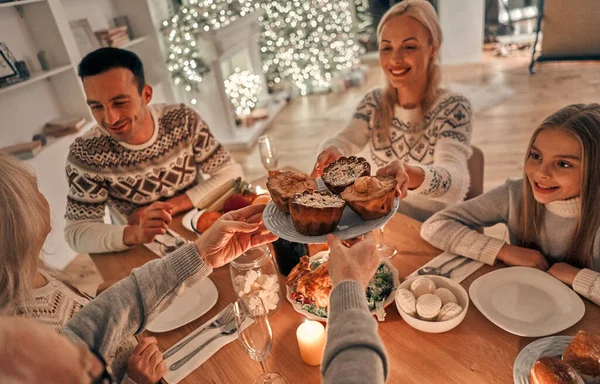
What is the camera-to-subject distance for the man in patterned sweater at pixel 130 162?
1572 mm

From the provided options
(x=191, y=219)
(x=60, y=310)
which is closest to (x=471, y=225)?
(x=191, y=219)

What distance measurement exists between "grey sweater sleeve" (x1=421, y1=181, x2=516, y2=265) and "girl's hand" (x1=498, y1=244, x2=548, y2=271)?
23mm

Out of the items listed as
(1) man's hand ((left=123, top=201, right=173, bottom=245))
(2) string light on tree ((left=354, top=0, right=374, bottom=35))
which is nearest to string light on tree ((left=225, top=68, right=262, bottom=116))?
(2) string light on tree ((left=354, top=0, right=374, bottom=35))

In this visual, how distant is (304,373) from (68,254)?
107 inches

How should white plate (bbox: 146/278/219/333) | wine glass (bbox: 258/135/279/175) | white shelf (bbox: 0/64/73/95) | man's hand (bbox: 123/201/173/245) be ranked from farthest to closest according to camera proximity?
1. white shelf (bbox: 0/64/73/95)
2. wine glass (bbox: 258/135/279/175)
3. man's hand (bbox: 123/201/173/245)
4. white plate (bbox: 146/278/219/333)

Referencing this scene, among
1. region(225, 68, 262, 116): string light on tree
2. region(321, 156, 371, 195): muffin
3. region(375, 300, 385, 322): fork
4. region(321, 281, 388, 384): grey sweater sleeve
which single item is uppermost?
region(321, 156, 371, 195): muffin

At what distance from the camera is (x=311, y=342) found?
961mm

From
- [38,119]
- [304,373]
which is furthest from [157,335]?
[38,119]

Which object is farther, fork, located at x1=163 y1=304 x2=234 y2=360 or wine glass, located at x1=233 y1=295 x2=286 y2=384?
fork, located at x1=163 y1=304 x2=234 y2=360

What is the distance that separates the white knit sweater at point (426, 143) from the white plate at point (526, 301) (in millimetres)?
436

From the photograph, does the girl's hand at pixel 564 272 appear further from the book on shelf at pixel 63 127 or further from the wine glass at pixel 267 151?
the book on shelf at pixel 63 127

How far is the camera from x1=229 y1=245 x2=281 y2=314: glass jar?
3.68 feet

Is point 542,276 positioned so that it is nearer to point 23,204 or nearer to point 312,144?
point 23,204

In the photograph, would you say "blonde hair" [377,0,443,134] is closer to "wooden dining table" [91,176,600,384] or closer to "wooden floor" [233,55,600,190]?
"wooden dining table" [91,176,600,384]
